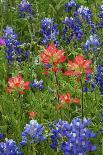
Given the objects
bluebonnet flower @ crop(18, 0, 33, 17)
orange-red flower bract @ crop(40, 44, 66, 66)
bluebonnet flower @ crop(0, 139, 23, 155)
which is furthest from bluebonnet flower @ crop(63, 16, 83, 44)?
bluebonnet flower @ crop(0, 139, 23, 155)

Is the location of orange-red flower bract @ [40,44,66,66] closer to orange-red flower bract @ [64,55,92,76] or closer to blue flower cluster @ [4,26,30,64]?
orange-red flower bract @ [64,55,92,76]

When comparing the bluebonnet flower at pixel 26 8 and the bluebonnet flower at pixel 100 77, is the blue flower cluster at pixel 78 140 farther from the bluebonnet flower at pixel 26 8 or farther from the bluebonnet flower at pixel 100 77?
the bluebonnet flower at pixel 26 8

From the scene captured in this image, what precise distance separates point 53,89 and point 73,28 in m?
1.16

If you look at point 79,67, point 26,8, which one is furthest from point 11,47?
point 79,67

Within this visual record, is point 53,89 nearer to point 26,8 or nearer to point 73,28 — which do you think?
point 73,28

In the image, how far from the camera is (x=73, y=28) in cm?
519

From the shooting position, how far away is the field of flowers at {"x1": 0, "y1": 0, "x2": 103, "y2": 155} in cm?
296

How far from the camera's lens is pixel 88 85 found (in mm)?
4445

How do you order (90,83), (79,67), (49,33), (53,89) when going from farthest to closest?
1. (49,33)
2. (53,89)
3. (90,83)
4. (79,67)

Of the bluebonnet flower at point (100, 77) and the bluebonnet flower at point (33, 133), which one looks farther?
the bluebonnet flower at point (100, 77)

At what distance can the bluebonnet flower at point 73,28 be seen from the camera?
512cm

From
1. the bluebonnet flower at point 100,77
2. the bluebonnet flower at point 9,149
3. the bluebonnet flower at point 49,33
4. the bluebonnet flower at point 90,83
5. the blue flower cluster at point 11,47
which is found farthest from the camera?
the bluebonnet flower at point 49,33

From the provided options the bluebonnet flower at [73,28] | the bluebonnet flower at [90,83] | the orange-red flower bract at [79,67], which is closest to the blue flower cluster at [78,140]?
the orange-red flower bract at [79,67]

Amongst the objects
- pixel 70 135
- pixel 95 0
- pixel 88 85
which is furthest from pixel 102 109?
pixel 95 0
